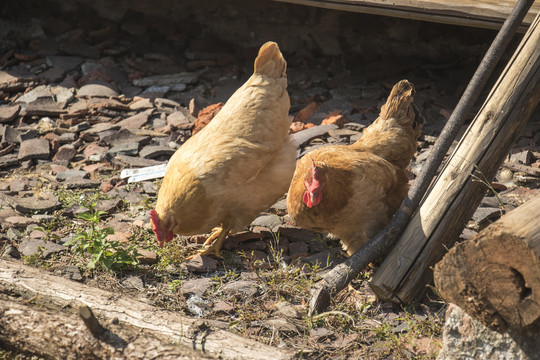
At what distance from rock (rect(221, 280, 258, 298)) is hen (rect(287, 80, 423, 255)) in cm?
57

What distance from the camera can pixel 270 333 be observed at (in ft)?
11.6

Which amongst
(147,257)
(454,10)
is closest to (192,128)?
(147,257)

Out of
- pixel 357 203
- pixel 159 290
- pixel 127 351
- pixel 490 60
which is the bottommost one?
pixel 159 290

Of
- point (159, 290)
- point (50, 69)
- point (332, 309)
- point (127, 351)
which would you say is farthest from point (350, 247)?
point (50, 69)

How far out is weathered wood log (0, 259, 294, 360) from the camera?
3.01 meters

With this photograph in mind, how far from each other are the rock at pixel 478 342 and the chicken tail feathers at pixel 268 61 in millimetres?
2731

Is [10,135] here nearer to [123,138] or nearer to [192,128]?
[123,138]

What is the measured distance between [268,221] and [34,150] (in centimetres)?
285

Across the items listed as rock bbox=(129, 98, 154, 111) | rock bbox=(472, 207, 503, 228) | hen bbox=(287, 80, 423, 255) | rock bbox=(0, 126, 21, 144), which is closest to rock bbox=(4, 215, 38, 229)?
rock bbox=(0, 126, 21, 144)

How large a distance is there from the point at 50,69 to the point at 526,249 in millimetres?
7066

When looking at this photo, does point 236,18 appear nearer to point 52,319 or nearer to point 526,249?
point 52,319

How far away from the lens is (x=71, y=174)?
5.77 metres

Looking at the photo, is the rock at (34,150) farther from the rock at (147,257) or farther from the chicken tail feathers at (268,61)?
the chicken tail feathers at (268,61)

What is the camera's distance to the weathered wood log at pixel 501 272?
241cm
